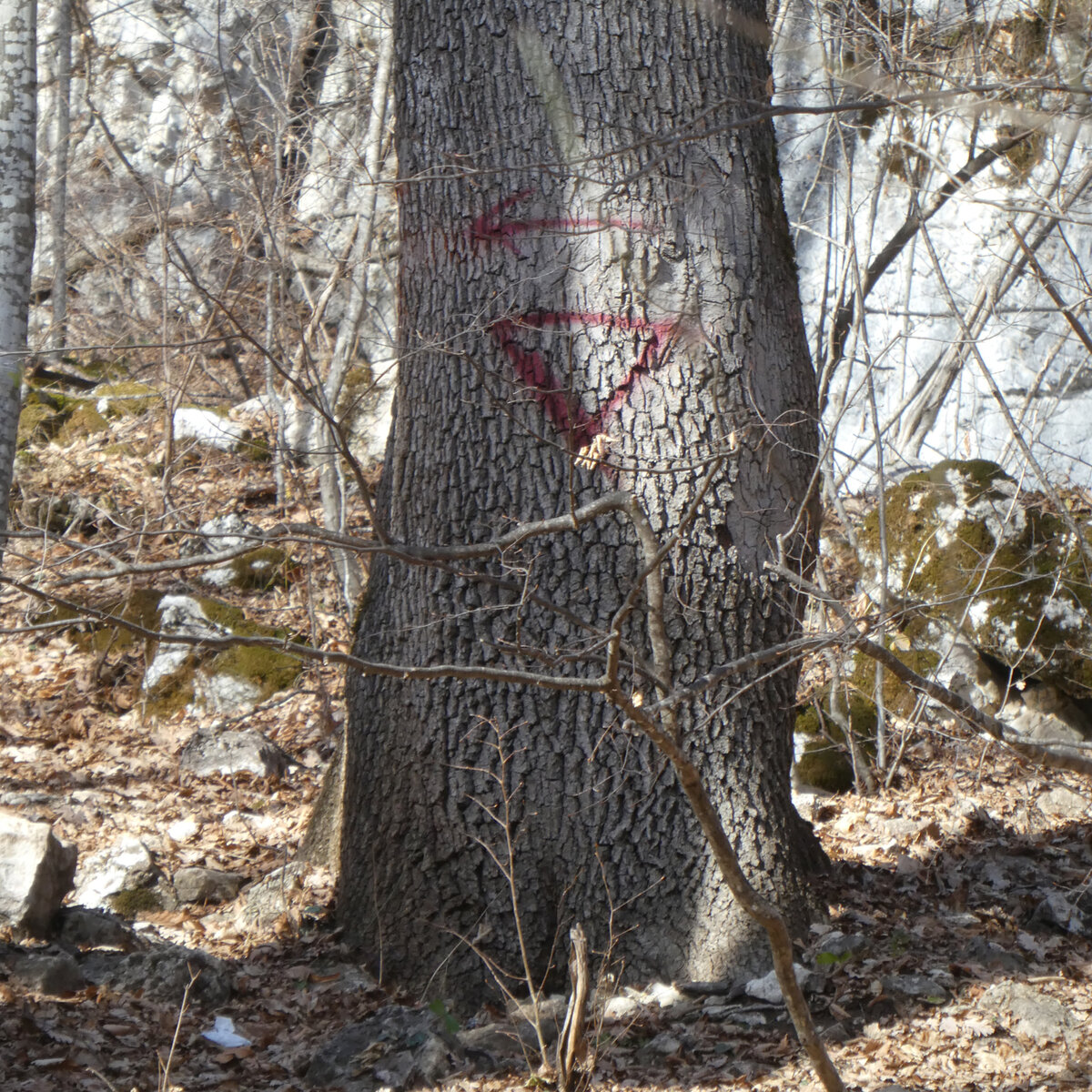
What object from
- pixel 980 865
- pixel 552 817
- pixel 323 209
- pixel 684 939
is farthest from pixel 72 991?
pixel 323 209

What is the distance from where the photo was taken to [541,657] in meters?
2.00

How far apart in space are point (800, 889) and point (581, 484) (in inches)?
64.3

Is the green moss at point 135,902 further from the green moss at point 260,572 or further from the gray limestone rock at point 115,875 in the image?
the green moss at point 260,572

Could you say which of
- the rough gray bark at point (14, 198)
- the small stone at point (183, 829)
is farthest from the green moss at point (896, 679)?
the rough gray bark at point (14, 198)

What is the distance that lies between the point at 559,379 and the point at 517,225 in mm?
583

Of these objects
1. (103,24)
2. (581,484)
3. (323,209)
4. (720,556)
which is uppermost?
(103,24)

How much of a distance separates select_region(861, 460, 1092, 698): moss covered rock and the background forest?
0.03 m

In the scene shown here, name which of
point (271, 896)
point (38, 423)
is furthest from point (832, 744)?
point (38, 423)

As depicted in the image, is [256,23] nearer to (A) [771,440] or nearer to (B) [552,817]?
(A) [771,440]

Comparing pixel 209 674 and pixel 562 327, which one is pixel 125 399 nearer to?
pixel 209 674

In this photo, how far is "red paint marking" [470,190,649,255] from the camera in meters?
3.57

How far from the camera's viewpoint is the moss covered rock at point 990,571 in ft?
19.5

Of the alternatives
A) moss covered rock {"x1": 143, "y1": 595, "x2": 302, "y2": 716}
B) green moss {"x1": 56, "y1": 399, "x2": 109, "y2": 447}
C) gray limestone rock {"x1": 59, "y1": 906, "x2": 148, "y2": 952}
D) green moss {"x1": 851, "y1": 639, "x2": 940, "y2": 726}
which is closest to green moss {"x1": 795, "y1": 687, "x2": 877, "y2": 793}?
green moss {"x1": 851, "y1": 639, "x2": 940, "y2": 726}

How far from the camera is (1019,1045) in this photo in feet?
10.3
